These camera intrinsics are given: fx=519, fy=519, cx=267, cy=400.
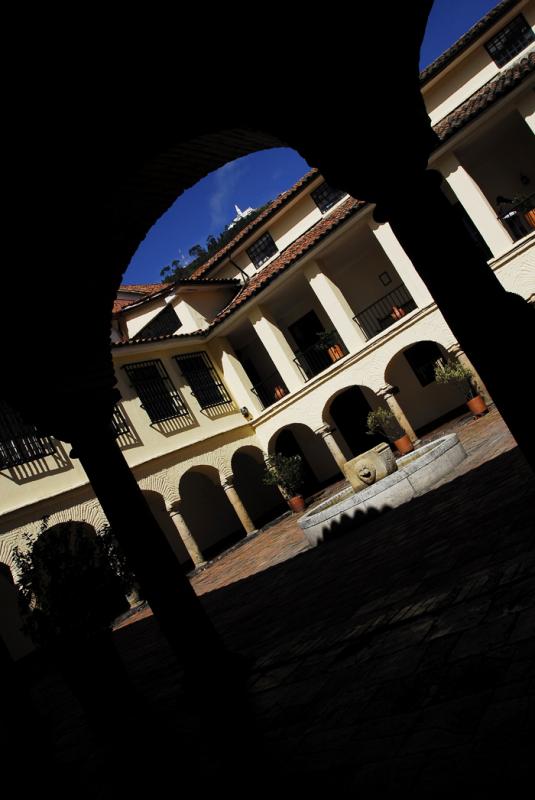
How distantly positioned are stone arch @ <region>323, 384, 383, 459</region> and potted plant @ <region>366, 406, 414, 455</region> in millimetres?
2846

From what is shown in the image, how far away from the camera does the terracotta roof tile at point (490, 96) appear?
13.1 metres

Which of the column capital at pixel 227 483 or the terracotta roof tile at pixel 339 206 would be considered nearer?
the terracotta roof tile at pixel 339 206

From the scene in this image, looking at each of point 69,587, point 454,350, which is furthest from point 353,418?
point 69,587

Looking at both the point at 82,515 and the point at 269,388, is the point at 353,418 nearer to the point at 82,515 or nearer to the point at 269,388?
the point at 269,388

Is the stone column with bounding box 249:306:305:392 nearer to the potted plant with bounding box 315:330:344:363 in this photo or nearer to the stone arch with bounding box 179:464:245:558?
the potted plant with bounding box 315:330:344:363

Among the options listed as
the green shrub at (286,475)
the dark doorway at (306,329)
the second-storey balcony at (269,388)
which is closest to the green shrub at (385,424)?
the green shrub at (286,475)

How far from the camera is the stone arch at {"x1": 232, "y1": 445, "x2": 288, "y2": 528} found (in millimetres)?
21531

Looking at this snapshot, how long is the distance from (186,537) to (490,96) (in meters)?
15.0

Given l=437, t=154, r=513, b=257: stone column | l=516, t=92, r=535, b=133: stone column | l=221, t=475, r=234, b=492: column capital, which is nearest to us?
l=516, t=92, r=535, b=133: stone column

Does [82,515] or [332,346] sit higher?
[332,346]

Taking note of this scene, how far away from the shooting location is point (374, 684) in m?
3.18

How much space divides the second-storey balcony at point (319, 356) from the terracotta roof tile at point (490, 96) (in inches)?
271

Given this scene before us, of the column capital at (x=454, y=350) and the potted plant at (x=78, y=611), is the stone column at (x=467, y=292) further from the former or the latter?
the column capital at (x=454, y=350)

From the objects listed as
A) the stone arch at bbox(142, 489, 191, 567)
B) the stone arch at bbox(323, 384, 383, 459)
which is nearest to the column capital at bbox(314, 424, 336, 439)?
the stone arch at bbox(323, 384, 383, 459)
